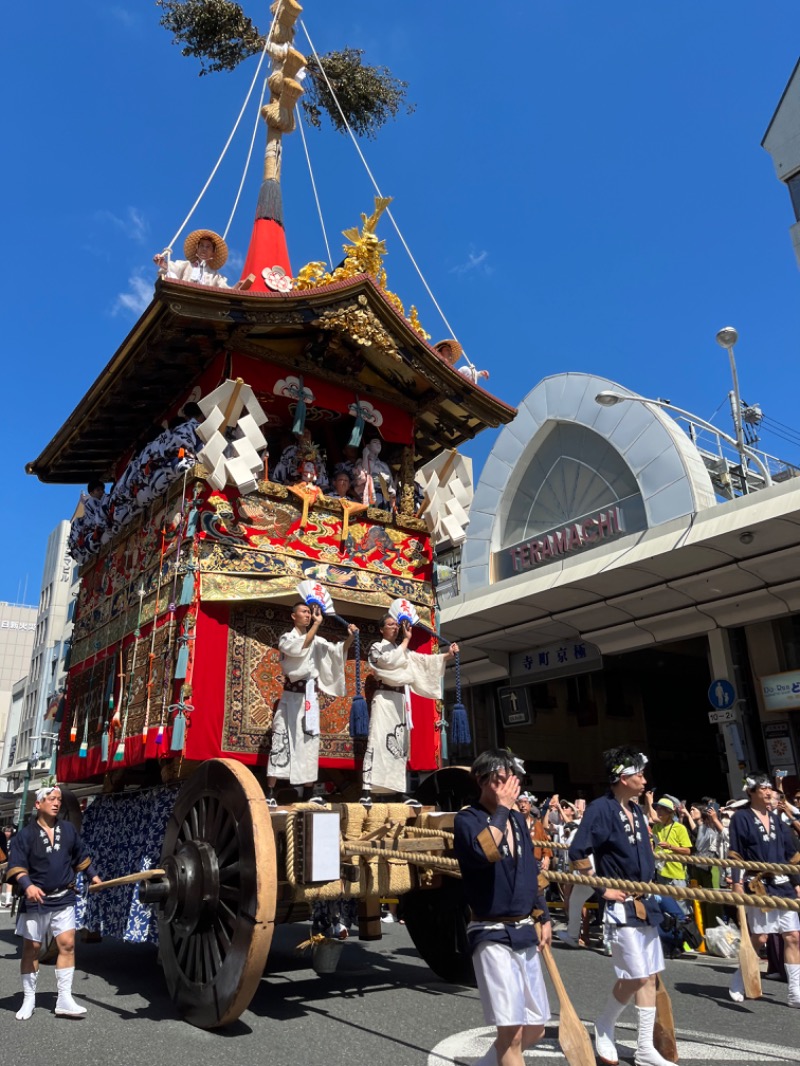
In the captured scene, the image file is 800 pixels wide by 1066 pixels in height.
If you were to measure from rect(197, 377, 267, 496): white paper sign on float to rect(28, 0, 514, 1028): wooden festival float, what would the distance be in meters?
0.02

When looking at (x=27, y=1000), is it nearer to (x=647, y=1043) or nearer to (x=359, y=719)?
(x=359, y=719)

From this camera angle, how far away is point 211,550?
6.33 meters

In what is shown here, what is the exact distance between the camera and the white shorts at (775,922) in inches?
232

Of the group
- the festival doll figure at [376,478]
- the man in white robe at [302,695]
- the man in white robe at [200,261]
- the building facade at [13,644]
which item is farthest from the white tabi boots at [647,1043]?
the building facade at [13,644]

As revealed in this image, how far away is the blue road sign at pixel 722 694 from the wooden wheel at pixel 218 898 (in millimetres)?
11851

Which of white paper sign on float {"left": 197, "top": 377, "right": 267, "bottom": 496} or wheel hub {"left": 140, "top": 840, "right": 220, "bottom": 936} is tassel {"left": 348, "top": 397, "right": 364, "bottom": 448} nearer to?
white paper sign on float {"left": 197, "top": 377, "right": 267, "bottom": 496}

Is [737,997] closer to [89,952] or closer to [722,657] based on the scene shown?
[89,952]

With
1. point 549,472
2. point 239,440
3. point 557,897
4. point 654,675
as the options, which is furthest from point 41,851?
point 654,675

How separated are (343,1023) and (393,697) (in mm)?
2454

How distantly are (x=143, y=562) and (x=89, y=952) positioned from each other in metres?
4.29

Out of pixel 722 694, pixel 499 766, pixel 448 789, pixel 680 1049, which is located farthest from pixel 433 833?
pixel 722 694

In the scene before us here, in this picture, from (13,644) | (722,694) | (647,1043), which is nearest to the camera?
(647,1043)

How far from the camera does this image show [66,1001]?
5047mm

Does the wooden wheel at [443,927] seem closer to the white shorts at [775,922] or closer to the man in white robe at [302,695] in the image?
the man in white robe at [302,695]
